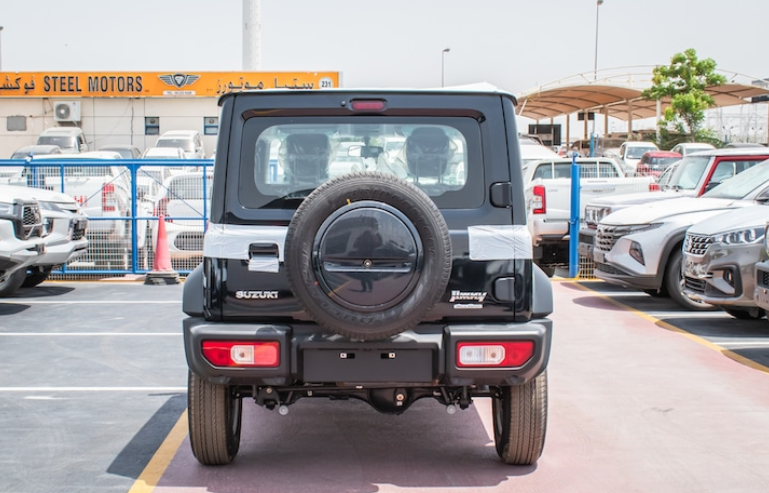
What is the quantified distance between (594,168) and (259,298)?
1195 centimetres

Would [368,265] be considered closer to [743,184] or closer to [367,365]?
[367,365]

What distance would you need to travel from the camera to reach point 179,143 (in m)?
31.4

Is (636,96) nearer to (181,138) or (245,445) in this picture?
(181,138)

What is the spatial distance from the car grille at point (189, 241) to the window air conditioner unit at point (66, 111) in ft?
76.9

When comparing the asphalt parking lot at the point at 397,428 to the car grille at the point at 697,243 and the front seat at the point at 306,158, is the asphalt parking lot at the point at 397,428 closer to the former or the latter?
the car grille at the point at 697,243

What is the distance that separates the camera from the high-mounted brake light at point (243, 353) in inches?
187

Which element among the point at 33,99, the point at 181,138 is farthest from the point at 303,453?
the point at 33,99

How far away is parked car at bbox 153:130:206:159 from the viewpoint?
31.3m

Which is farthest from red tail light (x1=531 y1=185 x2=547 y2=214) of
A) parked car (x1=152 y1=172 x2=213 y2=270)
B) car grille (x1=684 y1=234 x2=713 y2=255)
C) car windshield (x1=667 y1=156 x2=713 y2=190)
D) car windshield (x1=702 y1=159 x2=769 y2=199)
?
parked car (x1=152 y1=172 x2=213 y2=270)

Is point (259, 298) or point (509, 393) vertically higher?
point (259, 298)

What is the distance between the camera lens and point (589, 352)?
880 cm

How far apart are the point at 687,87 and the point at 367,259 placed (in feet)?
164

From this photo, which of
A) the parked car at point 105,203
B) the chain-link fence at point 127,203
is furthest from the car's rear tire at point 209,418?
the parked car at point 105,203

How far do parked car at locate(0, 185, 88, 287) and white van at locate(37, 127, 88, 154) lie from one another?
2123 centimetres
